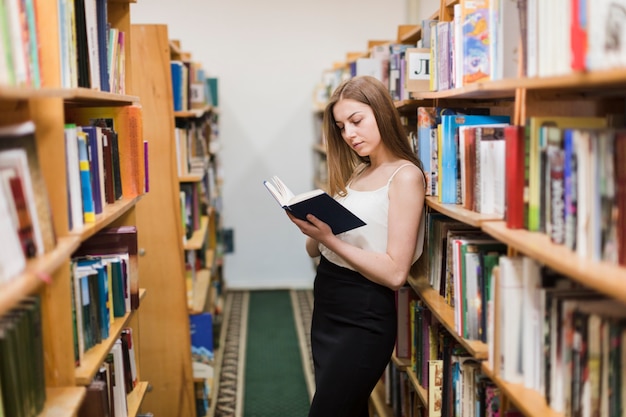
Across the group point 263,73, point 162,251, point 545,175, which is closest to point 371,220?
point 545,175

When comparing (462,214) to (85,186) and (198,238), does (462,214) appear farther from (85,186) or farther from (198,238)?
(198,238)

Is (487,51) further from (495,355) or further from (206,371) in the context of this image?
(206,371)

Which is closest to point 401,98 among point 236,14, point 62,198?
point 62,198

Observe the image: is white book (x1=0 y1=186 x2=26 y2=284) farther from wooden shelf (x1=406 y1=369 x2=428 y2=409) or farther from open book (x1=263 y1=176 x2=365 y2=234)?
wooden shelf (x1=406 y1=369 x2=428 y2=409)

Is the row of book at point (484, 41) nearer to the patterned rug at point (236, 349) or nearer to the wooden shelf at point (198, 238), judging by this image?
the wooden shelf at point (198, 238)

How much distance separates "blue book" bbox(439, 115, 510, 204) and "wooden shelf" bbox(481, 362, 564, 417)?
2.17ft

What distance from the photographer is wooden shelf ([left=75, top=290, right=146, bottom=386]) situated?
1618 mm

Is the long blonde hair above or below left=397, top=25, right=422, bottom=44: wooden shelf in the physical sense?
below

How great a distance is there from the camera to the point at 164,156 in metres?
3.02

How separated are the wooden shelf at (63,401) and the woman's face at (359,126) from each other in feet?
3.61

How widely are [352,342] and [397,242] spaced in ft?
1.17

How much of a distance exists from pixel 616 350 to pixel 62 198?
47.4 inches

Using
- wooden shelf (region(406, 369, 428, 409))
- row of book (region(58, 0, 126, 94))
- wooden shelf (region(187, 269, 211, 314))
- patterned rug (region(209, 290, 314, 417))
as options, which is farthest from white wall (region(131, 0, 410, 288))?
row of book (region(58, 0, 126, 94))

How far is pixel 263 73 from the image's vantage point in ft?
19.4
